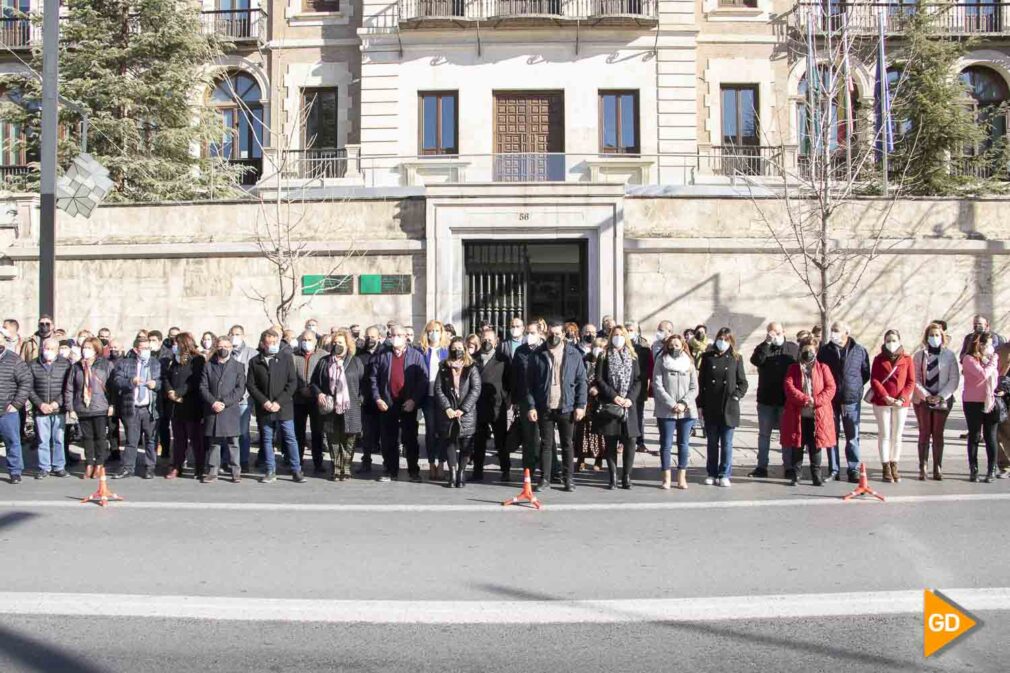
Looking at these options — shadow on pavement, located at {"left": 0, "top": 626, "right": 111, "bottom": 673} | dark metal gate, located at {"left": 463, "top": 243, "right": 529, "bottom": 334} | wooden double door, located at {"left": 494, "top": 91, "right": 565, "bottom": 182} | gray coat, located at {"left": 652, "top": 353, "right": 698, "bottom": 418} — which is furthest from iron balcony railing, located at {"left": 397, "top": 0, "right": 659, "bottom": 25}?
shadow on pavement, located at {"left": 0, "top": 626, "right": 111, "bottom": 673}

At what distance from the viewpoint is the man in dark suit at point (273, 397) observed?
11289mm

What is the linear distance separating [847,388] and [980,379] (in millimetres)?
1587

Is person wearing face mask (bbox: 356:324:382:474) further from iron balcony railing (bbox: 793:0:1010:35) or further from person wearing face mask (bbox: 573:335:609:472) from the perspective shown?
iron balcony railing (bbox: 793:0:1010:35)

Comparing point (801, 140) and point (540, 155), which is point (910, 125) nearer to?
point (801, 140)

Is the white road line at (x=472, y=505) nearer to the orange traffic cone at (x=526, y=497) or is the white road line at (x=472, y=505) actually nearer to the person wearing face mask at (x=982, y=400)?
the orange traffic cone at (x=526, y=497)

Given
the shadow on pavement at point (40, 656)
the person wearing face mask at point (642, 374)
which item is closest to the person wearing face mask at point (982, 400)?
the person wearing face mask at point (642, 374)

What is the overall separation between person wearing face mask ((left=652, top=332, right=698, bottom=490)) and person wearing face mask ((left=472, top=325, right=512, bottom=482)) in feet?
6.29

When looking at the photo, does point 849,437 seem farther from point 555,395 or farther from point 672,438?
point 555,395

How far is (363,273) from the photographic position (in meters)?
19.0

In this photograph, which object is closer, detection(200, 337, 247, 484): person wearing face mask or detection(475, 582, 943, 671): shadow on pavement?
detection(475, 582, 943, 671): shadow on pavement

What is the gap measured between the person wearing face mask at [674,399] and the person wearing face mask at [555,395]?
3.09ft

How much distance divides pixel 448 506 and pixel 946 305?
43.6ft

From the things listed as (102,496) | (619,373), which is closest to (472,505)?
(619,373)

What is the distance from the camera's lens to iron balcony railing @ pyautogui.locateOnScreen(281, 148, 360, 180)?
83.0ft
